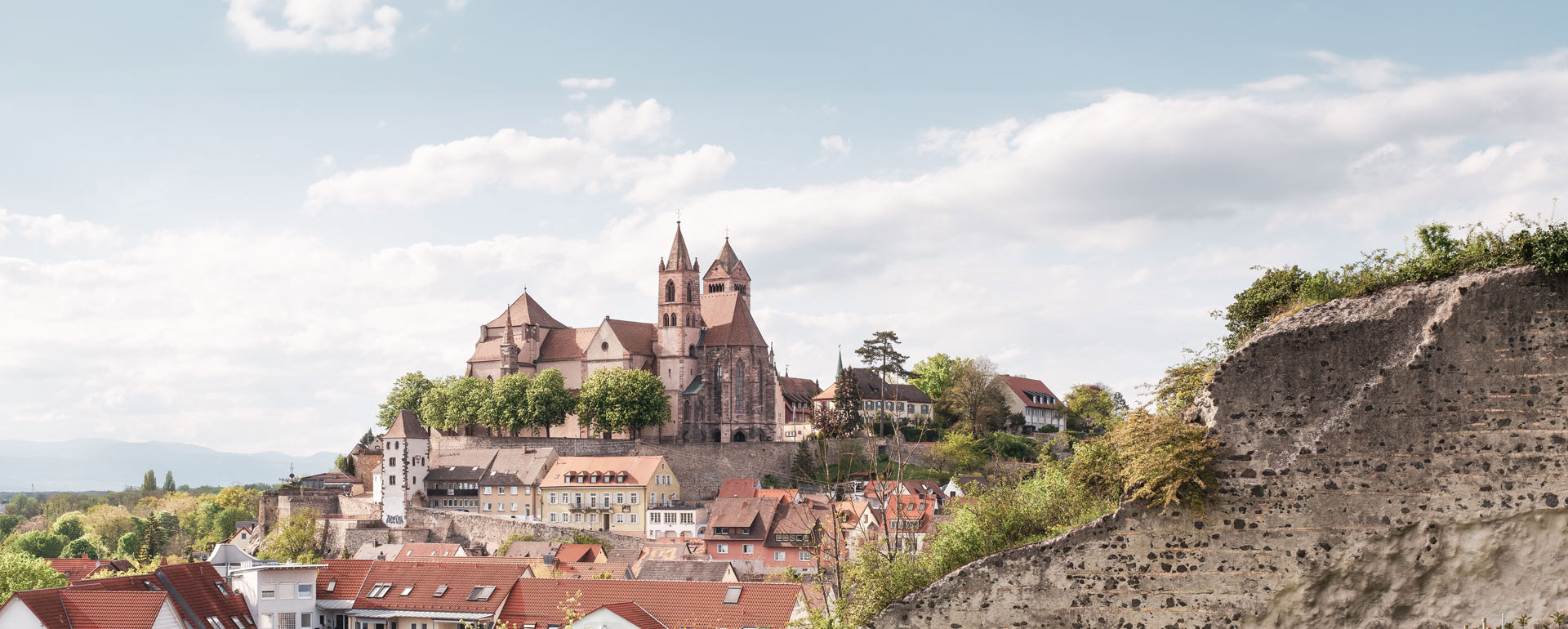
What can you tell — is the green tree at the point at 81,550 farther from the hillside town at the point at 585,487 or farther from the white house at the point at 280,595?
the white house at the point at 280,595

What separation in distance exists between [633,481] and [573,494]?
382cm

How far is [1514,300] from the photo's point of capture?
11398mm

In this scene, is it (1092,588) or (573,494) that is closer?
(1092,588)

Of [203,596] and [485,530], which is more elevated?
[485,530]

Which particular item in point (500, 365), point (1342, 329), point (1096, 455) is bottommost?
point (1096, 455)

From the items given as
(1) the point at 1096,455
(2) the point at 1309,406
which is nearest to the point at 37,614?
(1) the point at 1096,455

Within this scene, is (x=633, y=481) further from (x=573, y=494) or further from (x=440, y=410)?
(x=440, y=410)

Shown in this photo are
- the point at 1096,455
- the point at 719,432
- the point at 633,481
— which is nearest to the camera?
the point at 1096,455

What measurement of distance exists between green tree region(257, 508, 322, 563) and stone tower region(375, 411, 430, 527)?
414 cm

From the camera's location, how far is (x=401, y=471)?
76.7 m

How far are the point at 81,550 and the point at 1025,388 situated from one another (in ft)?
237

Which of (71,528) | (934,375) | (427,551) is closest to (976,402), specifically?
(934,375)

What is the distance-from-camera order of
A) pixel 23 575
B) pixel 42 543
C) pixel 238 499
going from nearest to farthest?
pixel 23 575 → pixel 42 543 → pixel 238 499

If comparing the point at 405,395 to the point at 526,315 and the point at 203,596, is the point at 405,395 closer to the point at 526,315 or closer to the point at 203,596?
the point at 526,315
